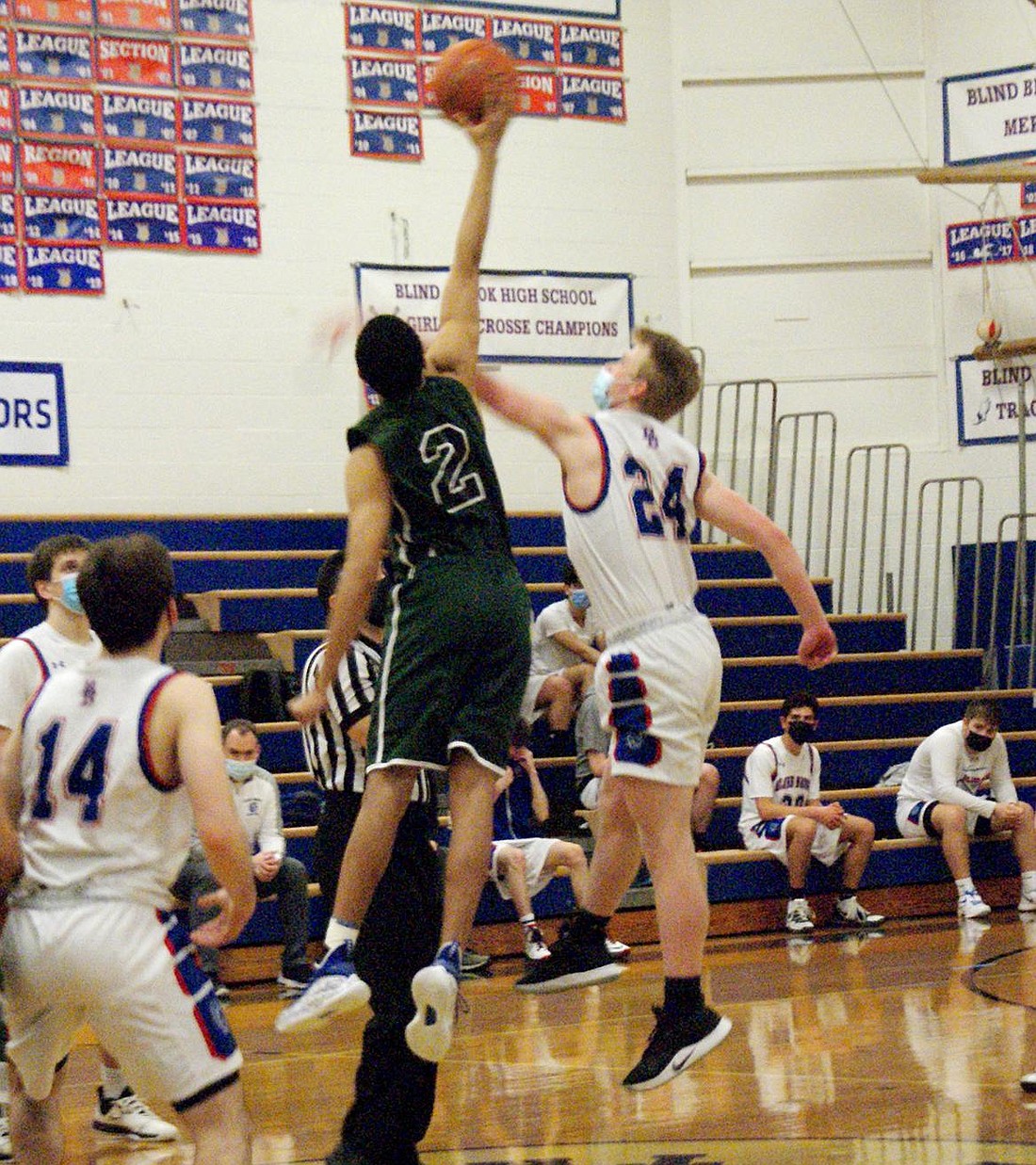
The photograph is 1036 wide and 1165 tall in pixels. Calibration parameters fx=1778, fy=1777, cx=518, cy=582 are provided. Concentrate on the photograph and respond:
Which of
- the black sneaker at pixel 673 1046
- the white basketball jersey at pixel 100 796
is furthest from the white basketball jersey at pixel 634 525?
the white basketball jersey at pixel 100 796

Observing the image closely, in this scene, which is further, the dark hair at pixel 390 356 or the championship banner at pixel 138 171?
the championship banner at pixel 138 171

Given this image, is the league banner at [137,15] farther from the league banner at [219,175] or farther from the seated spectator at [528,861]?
the seated spectator at [528,861]

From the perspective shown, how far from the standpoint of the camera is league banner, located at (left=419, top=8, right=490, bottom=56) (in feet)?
39.3

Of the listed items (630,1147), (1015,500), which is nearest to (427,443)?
(630,1147)

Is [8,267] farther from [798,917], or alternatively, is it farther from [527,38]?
[798,917]

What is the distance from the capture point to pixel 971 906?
941 centimetres

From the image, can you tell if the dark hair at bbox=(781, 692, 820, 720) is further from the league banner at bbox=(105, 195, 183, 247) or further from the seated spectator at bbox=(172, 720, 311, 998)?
the league banner at bbox=(105, 195, 183, 247)

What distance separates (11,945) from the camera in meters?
3.06

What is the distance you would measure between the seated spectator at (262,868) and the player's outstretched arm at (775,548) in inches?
160

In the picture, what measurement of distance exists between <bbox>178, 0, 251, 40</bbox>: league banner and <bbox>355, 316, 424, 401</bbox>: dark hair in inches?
317

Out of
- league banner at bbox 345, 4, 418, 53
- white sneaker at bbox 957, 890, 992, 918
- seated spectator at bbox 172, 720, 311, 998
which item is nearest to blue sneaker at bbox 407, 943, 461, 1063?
seated spectator at bbox 172, 720, 311, 998

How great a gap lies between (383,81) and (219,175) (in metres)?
1.35

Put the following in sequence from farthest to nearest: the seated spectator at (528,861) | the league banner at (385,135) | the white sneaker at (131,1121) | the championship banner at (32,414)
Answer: the league banner at (385,135) → the championship banner at (32,414) → the seated spectator at (528,861) → the white sneaker at (131,1121)

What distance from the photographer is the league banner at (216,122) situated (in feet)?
37.0
